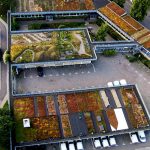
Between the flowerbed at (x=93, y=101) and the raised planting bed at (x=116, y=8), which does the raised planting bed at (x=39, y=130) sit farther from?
the raised planting bed at (x=116, y=8)

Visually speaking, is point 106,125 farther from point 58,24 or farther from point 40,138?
point 58,24

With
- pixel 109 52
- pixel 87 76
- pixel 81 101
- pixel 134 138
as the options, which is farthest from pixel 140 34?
pixel 134 138

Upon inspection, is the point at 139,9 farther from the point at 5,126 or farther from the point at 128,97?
the point at 5,126

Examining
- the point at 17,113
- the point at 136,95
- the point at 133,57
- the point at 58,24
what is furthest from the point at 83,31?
the point at 17,113

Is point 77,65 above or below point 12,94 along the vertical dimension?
above

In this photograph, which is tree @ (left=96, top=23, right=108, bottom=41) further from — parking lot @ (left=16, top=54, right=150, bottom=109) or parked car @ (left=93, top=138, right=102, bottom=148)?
parked car @ (left=93, top=138, right=102, bottom=148)

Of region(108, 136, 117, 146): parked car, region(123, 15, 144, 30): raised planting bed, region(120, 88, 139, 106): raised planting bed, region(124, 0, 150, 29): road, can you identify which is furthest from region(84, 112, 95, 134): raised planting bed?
region(124, 0, 150, 29): road
